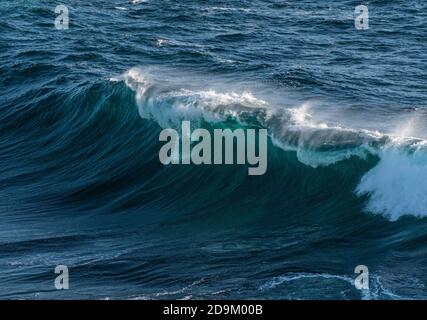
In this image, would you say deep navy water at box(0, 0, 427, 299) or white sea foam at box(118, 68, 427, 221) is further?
white sea foam at box(118, 68, 427, 221)

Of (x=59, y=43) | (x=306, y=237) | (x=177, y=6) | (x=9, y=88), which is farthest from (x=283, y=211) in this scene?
(x=177, y=6)

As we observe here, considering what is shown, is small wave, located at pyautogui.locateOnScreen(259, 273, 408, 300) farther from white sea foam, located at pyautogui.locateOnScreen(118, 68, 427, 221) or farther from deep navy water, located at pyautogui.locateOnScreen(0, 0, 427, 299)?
white sea foam, located at pyautogui.locateOnScreen(118, 68, 427, 221)

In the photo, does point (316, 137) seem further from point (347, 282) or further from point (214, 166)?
point (347, 282)

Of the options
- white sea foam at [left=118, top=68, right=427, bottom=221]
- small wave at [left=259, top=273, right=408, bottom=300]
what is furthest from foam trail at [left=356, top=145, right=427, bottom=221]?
small wave at [left=259, top=273, right=408, bottom=300]

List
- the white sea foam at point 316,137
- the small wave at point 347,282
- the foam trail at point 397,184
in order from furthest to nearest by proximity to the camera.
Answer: the white sea foam at point 316,137, the foam trail at point 397,184, the small wave at point 347,282

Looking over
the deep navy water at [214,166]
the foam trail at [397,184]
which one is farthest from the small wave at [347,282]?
the foam trail at [397,184]

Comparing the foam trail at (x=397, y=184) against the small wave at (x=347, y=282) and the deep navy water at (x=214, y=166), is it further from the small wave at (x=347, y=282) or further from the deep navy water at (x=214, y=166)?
the small wave at (x=347, y=282)

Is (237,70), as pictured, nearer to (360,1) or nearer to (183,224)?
(183,224)

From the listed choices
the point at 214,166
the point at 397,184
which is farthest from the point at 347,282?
the point at 214,166
